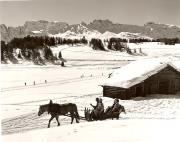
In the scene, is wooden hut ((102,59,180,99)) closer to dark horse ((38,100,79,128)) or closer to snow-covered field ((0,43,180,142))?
snow-covered field ((0,43,180,142))

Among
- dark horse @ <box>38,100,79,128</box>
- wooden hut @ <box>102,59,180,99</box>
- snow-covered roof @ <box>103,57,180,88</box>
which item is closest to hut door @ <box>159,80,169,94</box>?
wooden hut @ <box>102,59,180,99</box>

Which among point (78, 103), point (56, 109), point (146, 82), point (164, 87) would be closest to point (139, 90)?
point (146, 82)

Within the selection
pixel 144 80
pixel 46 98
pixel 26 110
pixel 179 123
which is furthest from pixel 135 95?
pixel 179 123

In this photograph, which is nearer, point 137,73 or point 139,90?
point 139,90

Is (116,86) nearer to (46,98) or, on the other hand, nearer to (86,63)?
(46,98)

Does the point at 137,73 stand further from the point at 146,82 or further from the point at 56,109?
the point at 56,109

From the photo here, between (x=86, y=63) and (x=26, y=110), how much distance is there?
40.1m

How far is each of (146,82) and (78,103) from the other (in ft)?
20.8

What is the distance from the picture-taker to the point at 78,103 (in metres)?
26.9

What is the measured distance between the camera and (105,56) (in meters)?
69.9

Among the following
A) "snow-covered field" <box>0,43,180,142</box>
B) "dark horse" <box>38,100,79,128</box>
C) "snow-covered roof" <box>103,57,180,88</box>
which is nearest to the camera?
"snow-covered field" <box>0,43,180,142</box>

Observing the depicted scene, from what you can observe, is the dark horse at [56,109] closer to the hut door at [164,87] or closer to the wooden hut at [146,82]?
the wooden hut at [146,82]

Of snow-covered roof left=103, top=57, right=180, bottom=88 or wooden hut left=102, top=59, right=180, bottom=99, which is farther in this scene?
snow-covered roof left=103, top=57, right=180, bottom=88

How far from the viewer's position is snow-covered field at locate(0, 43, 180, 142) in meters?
10.8
